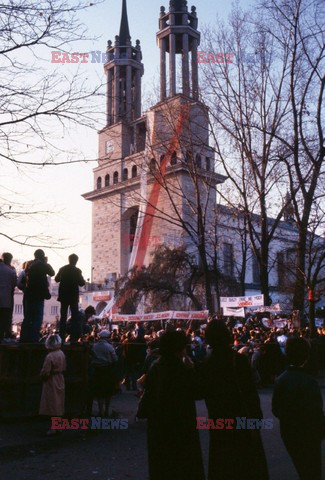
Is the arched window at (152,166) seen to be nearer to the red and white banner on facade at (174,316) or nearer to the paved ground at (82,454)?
the red and white banner on facade at (174,316)

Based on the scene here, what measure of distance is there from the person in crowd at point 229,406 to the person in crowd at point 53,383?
5.36 meters

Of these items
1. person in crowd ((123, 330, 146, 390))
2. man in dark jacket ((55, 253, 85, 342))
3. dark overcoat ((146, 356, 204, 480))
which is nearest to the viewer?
dark overcoat ((146, 356, 204, 480))

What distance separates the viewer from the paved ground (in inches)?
256

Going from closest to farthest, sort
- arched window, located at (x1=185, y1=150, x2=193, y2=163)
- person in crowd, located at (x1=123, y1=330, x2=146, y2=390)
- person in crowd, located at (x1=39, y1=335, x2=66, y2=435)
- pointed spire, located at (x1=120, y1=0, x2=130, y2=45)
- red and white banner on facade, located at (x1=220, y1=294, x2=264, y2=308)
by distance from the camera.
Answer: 1. person in crowd, located at (x1=39, y1=335, x2=66, y2=435)
2. person in crowd, located at (x1=123, y1=330, x2=146, y2=390)
3. red and white banner on facade, located at (x1=220, y1=294, x2=264, y2=308)
4. arched window, located at (x1=185, y1=150, x2=193, y2=163)
5. pointed spire, located at (x1=120, y1=0, x2=130, y2=45)

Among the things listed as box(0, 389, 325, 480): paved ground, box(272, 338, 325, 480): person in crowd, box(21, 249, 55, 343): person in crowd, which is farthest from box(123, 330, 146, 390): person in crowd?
box(272, 338, 325, 480): person in crowd

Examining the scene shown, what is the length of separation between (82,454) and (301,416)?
170 inches

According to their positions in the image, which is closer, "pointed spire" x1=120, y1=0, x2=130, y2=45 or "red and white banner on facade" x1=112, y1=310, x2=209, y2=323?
"red and white banner on facade" x1=112, y1=310, x2=209, y2=323

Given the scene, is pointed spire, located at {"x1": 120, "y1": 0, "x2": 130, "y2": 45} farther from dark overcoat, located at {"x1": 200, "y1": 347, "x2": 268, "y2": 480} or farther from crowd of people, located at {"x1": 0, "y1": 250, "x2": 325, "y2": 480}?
dark overcoat, located at {"x1": 200, "y1": 347, "x2": 268, "y2": 480}

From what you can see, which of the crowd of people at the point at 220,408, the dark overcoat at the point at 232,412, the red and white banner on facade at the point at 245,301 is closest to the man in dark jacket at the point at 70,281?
the crowd of people at the point at 220,408

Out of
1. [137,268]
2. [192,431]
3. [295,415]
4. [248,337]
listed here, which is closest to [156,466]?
[192,431]

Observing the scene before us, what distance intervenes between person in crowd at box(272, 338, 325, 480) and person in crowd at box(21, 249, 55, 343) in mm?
6076

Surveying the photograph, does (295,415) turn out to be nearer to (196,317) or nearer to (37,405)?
(37,405)

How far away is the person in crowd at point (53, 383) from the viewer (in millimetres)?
9047

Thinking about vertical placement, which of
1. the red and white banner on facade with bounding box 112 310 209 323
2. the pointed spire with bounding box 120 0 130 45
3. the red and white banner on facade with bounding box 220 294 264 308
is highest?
the pointed spire with bounding box 120 0 130 45
